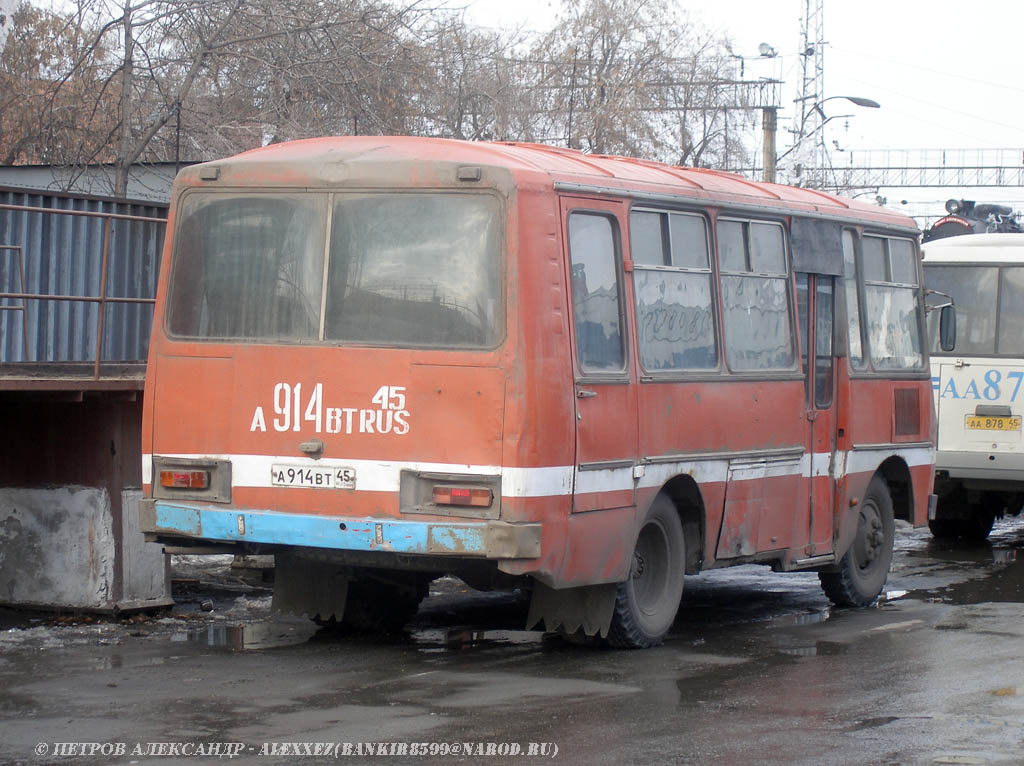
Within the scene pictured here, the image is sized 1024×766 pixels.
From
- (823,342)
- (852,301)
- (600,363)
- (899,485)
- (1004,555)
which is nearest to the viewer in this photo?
(600,363)

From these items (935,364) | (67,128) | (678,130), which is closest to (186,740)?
(935,364)

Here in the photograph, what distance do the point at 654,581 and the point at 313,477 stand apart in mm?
2342

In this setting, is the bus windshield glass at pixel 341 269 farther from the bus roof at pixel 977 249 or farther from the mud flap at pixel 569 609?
the bus roof at pixel 977 249

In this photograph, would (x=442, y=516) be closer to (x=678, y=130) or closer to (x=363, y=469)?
(x=363, y=469)

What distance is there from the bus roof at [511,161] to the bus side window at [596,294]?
25 centimetres

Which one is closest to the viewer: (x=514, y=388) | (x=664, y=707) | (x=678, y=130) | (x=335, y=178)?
(x=664, y=707)

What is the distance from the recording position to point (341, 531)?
8.20 m

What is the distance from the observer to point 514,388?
7941 mm

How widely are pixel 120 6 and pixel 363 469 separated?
396 inches

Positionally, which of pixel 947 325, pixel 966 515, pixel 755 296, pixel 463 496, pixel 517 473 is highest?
pixel 947 325

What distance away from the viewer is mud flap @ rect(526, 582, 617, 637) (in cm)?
900

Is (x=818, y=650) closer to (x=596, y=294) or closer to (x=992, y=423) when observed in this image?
(x=596, y=294)

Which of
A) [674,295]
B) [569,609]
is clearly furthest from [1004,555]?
[569,609]

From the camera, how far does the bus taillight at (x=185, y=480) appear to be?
859 centimetres
